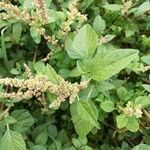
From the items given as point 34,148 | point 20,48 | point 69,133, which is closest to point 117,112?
point 69,133

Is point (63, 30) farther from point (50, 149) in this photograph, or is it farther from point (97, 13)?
point (50, 149)

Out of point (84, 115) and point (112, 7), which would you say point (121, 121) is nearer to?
point (84, 115)

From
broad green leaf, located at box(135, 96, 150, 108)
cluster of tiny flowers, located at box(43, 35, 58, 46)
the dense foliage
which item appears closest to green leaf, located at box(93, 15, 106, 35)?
the dense foliage

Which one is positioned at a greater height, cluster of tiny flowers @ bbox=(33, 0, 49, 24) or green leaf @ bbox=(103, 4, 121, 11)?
cluster of tiny flowers @ bbox=(33, 0, 49, 24)

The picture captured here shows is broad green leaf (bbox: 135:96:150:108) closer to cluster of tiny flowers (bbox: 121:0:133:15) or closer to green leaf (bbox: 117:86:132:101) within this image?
green leaf (bbox: 117:86:132:101)

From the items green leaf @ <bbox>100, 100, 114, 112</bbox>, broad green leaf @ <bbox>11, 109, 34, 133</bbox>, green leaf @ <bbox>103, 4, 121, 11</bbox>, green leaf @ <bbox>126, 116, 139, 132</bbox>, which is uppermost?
green leaf @ <bbox>103, 4, 121, 11</bbox>

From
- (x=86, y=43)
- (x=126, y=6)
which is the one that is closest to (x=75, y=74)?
(x=86, y=43)
